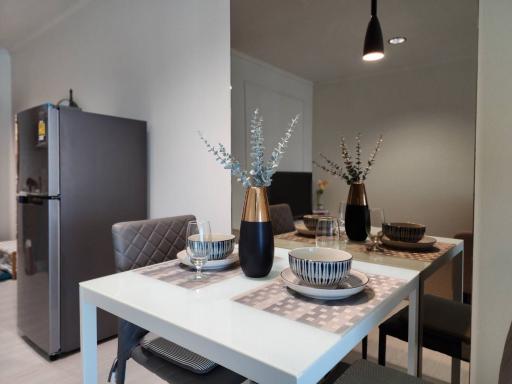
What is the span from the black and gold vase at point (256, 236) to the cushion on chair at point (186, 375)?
11.9 inches

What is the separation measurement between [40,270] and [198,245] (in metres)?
1.52

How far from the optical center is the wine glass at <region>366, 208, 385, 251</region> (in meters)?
1.46

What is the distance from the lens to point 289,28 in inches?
74.9

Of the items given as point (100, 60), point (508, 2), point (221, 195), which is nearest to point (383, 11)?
point (508, 2)

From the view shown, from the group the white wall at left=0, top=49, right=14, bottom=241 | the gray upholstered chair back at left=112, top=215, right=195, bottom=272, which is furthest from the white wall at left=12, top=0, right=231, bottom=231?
the white wall at left=0, top=49, right=14, bottom=241

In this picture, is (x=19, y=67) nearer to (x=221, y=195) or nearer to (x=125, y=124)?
(x=125, y=124)

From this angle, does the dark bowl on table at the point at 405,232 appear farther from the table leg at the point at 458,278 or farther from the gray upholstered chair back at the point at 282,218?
the gray upholstered chair back at the point at 282,218

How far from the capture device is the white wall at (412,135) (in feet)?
4.83

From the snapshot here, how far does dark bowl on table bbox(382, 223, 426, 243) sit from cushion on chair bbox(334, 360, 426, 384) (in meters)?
0.62

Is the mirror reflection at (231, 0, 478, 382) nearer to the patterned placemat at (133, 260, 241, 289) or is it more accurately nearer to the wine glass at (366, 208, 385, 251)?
the wine glass at (366, 208, 385, 251)

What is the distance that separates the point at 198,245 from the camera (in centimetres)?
105

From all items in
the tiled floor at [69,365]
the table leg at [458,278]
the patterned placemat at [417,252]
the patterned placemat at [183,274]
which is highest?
the patterned placemat at [417,252]

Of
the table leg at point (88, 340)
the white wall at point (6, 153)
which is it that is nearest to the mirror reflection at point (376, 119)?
the table leg at point (88, 340)

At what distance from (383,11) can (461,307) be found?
1388 mm
